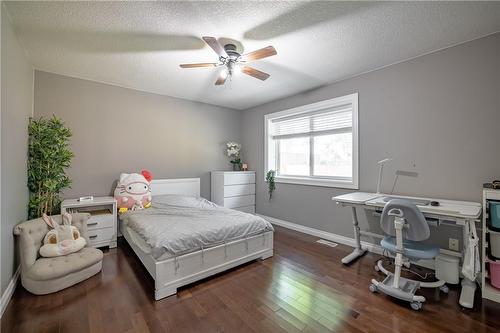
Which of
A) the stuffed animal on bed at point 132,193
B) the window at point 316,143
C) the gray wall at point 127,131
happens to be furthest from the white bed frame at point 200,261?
the window at point 316,143

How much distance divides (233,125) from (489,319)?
179 inches

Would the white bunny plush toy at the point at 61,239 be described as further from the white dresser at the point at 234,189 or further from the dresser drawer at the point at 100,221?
the white dresser at the point at 234,189

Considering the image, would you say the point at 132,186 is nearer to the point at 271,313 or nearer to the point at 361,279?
the point at 271,313

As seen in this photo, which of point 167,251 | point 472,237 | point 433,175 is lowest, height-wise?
point 167,251

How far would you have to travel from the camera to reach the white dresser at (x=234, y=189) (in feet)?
14.1

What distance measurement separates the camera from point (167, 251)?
78.4 inches

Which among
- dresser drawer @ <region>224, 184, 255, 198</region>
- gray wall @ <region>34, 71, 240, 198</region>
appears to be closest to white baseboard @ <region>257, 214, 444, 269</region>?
dresser drawer @ <region>224, 184, 255, 198</region>

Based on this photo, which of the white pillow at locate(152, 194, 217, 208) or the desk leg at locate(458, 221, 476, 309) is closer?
the desk leg at locate(458, 221, 476, 309)

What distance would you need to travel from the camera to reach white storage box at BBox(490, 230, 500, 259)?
1899 millimetres

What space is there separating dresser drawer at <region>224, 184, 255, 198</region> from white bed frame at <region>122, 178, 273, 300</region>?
1.69 m

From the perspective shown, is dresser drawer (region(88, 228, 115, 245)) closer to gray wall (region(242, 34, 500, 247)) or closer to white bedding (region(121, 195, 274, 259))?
white bedding (region(121, 195, 274, 259))

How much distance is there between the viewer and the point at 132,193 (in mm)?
3283

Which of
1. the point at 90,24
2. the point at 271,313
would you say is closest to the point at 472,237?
the point at 271,313

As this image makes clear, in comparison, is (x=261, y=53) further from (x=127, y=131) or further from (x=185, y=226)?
(x=127, y=131)
